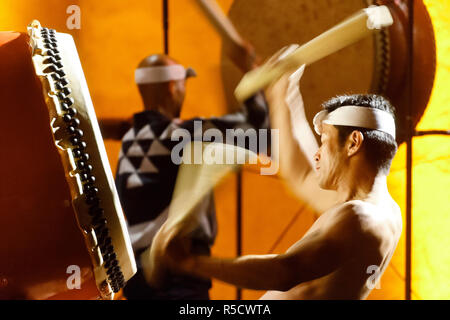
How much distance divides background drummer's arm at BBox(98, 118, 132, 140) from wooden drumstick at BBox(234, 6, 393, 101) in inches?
10.4

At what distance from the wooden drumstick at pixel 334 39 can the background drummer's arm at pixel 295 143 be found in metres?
0.02

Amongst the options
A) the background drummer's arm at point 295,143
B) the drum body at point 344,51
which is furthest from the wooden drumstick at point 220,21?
the background drummer's arm at point 295,143

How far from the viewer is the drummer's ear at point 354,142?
32.9 inches

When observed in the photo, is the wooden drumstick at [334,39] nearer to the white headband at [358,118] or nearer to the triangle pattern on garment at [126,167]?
the white headband at [358,118]

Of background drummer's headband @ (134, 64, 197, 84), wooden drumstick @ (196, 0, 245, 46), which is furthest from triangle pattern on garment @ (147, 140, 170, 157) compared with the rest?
wooden drumstick @ (196, 0, 245, 46)

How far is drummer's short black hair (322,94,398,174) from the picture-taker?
2.75 feet

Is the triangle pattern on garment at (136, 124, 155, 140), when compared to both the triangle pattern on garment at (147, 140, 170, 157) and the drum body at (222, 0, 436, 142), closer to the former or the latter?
the triangle pattern on garment at (147, 140, 170, 157)

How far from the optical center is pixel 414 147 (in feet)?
2.97

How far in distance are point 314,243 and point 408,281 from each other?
0.82 feet

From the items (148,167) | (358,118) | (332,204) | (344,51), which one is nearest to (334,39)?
(344,51)

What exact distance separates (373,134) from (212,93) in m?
0.31

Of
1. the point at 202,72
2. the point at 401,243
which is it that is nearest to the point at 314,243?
the point at 401,243

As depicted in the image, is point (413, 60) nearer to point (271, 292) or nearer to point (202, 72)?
point (202, 72)

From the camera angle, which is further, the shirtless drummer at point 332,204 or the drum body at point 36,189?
the shirtless drummer at point 332,204
